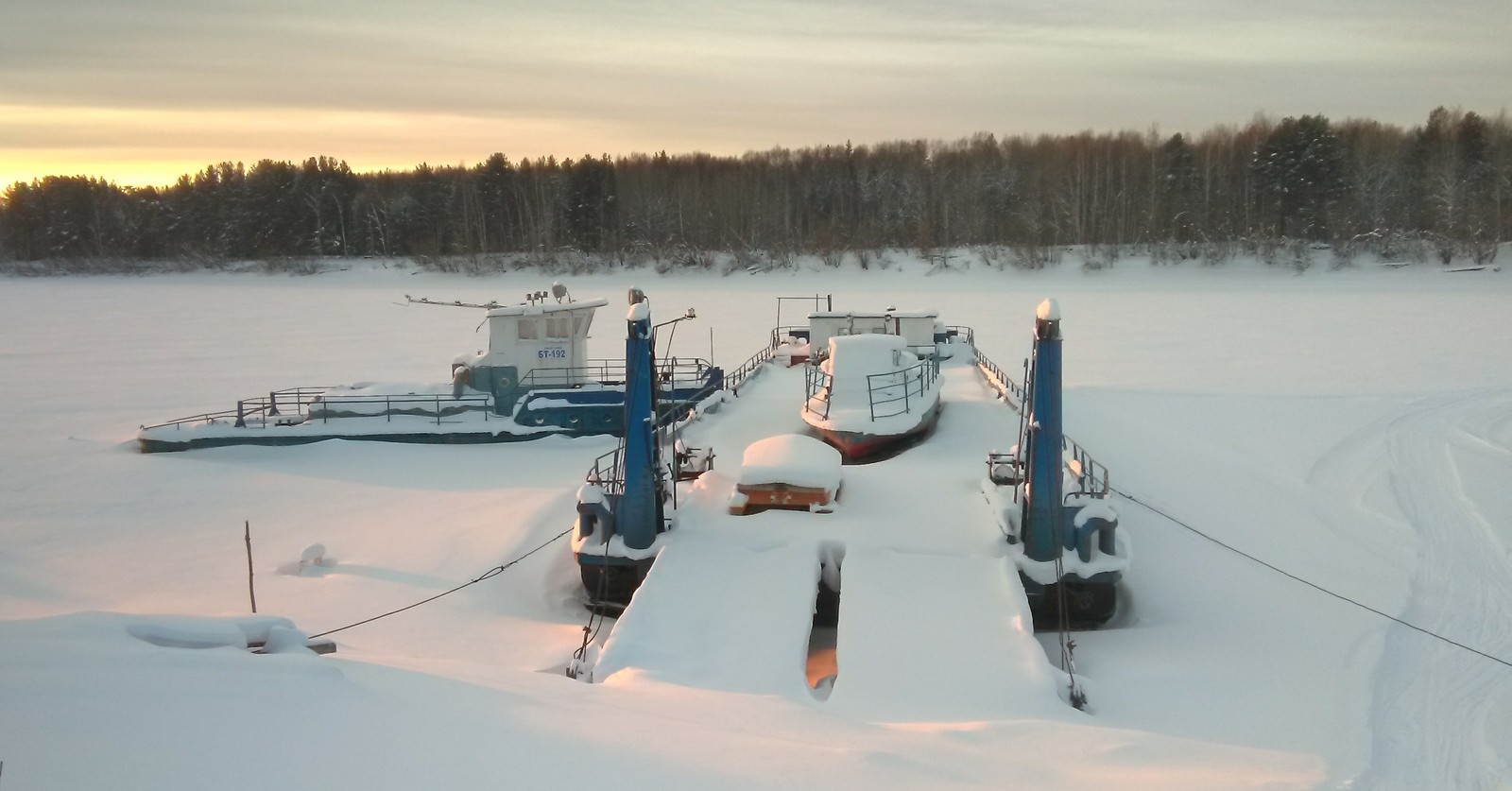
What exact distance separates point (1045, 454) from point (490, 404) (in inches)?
609

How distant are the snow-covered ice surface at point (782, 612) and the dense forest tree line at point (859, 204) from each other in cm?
3746

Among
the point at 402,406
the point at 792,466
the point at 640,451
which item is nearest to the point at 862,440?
the point at 792,466

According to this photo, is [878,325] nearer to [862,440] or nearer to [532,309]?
[532,309]

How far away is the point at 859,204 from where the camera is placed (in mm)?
81312

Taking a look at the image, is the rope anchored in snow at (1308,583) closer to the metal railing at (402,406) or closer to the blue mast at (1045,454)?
the blue mast at (1045,454)

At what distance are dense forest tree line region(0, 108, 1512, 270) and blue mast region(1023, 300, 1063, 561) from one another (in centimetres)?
5272

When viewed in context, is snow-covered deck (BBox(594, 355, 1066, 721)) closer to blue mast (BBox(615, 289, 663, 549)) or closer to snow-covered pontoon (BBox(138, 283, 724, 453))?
blue mast (BBox(615, 289, 663, 549))

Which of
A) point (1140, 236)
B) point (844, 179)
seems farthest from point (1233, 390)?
point (844, 179)

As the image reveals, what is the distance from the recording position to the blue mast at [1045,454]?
12516 millimetres

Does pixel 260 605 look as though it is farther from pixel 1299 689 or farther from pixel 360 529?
pixel 1299 689

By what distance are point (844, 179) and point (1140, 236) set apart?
79.0 feet

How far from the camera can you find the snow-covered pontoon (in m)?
23.5

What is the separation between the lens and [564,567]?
1480 cm

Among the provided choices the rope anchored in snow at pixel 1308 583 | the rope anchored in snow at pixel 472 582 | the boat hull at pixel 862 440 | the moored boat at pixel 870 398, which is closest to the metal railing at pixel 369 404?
the moored boat at pixel 870 398
